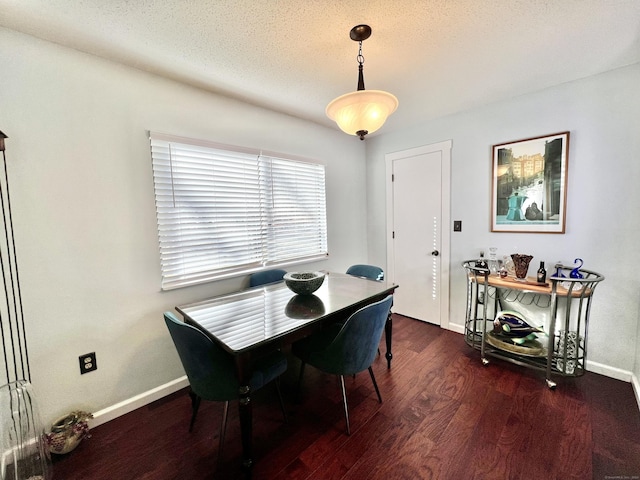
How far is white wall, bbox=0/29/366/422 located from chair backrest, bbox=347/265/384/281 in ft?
5.10

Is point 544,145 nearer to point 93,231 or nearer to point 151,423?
point 93,231

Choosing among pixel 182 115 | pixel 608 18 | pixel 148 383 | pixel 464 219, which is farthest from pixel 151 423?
pixel 608 18

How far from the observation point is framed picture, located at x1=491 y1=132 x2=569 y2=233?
2.20 m

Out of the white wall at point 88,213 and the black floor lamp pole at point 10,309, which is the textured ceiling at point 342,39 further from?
the black floor lamp pole at point 10,309

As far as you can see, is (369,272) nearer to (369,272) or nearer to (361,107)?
(369,272)

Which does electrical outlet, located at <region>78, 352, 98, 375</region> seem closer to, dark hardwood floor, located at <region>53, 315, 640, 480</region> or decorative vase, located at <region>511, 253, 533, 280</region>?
dark hardwood floor, located at <region>53, 315, 640, 480</region>

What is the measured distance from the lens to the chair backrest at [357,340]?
1.48 m

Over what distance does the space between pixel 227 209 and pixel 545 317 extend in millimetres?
3038

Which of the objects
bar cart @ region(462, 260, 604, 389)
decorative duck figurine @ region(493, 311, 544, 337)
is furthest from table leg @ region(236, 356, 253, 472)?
decorative duck figurine @ region(493, 311, 544, 337)

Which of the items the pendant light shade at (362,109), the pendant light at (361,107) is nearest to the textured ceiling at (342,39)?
the pendant light at (361,107)

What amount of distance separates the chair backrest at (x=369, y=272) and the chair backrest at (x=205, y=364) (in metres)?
1.52

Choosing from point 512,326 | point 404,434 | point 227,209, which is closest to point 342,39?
point 227,209

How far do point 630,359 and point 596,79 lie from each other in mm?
2195

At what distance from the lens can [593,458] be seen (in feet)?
4.53
